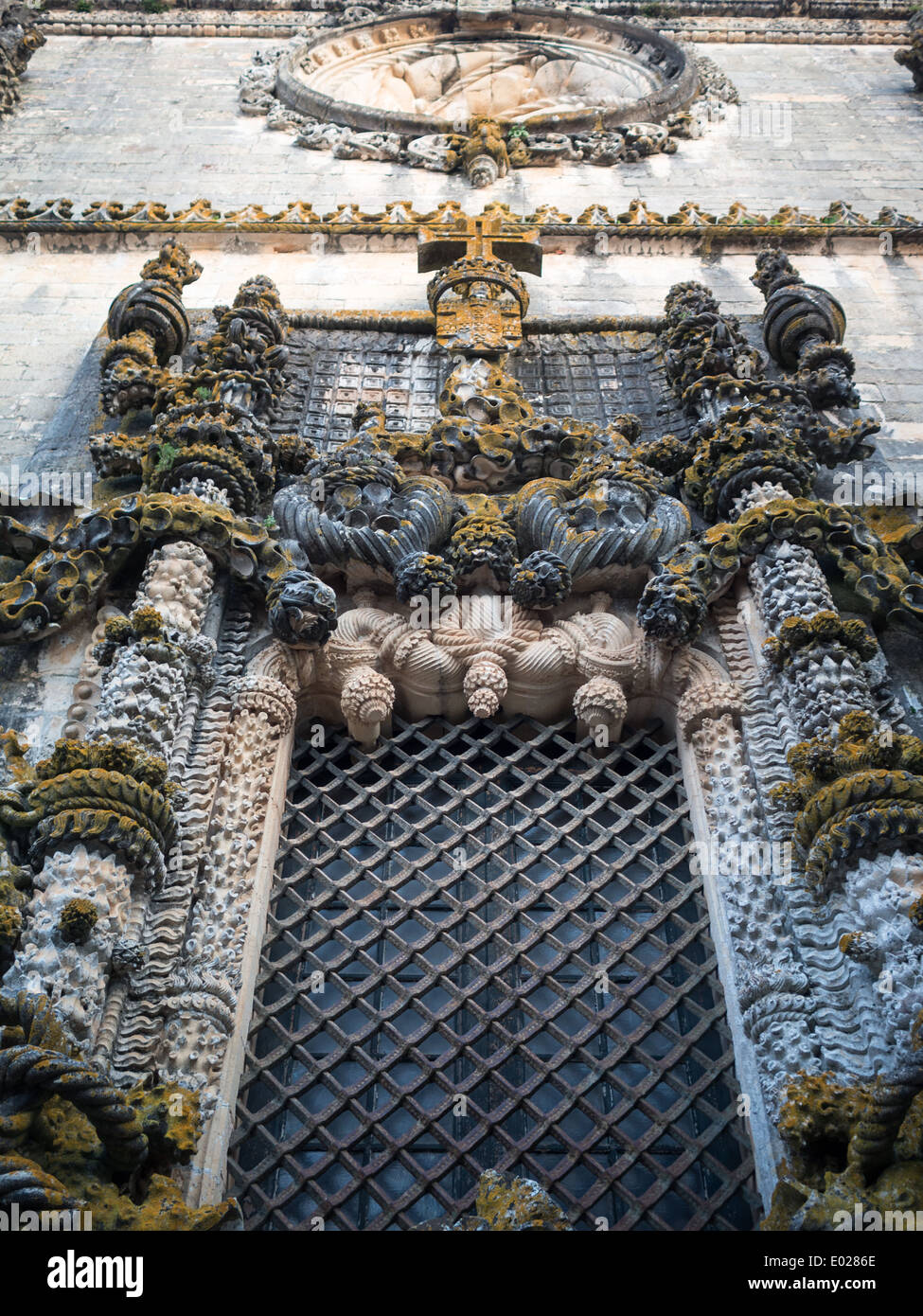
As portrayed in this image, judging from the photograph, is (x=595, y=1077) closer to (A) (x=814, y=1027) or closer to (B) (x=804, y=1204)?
(A) (x=814, y=1027)

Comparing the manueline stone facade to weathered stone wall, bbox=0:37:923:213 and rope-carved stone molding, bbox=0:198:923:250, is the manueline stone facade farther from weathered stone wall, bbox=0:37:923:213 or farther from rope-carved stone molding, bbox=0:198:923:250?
weathered stone wall, bbox=0:37:923:213

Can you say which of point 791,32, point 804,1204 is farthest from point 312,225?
point 804,1204

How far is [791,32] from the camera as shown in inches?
688

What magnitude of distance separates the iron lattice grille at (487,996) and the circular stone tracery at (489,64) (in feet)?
35.7

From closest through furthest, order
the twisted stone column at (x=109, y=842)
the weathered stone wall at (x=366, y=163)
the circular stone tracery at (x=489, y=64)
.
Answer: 1. the twisted stone column at (x=109, y=842)
2. the weathered stone wall at (x=366, y=163)
3. the circular stone tracery at (x=489, y=64)

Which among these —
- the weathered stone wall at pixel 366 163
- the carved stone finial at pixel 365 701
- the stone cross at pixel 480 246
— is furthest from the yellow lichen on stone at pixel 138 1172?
the weathered stone wall at pixel 366 163

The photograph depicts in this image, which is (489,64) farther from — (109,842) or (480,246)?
(109,842)

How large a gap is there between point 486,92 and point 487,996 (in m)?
13.5

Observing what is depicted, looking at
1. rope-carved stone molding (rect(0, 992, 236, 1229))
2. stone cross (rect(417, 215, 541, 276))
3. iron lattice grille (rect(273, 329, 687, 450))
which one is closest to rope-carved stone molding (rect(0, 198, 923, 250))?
stone cross (rect(417, 215, 541, 276))

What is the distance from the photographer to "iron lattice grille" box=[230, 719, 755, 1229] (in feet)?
20.0

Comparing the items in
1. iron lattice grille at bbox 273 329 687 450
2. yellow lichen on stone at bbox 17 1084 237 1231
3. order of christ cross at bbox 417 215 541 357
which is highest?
order of christ cross at bbox 417 215 541 357

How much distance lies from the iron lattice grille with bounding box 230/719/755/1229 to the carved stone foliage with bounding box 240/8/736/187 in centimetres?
788

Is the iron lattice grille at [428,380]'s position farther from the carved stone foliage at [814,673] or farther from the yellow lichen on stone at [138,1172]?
the yellow lichen on stone at [138,1172]

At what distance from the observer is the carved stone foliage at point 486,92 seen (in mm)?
14422
